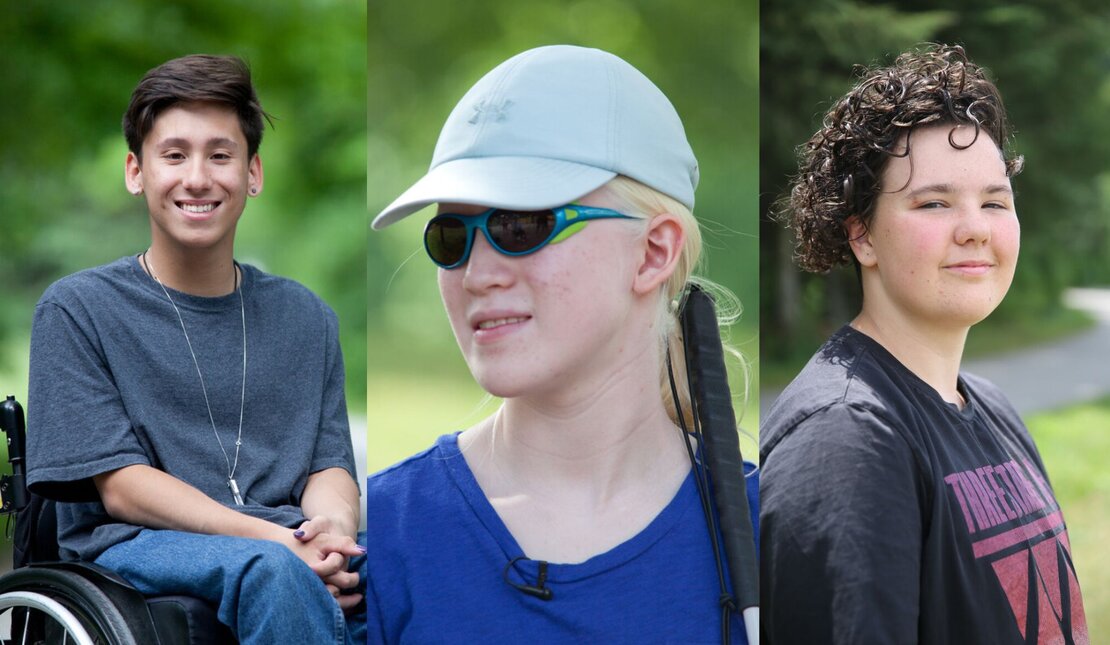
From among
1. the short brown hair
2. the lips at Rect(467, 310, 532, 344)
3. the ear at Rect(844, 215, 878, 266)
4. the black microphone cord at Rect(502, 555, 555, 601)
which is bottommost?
the black microphone cord at Rect(502, 555, 555, 601)

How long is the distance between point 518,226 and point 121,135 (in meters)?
2.86

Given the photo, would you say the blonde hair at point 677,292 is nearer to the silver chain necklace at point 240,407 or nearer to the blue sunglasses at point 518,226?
the blue sunglasses at point 518,226

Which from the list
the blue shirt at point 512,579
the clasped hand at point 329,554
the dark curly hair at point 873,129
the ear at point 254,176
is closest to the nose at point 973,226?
the dark curly hair at point 873,129

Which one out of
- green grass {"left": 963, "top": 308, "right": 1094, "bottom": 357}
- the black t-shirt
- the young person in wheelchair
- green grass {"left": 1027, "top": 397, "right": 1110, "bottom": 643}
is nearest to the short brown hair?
the young person in wheelchair

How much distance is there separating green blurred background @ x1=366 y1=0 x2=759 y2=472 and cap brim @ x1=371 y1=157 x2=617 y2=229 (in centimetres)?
10

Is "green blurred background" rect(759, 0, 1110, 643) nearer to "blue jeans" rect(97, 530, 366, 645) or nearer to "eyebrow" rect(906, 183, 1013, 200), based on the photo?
"eyebrow" rect(906, 183, 1013, 200)

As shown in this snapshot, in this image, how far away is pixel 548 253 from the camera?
1650 mm

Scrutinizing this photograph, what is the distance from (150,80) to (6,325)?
2596mm

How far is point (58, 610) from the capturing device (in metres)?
2.00

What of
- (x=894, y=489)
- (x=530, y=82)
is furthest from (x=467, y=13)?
(x=894, y=489)

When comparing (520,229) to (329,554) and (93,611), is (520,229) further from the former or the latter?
(93,611)

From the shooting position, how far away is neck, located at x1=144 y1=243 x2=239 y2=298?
90.0 inches

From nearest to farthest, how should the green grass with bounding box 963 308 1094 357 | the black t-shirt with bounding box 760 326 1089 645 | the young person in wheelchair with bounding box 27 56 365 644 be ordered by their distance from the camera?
1. the black t-shirt with bounding box 760 326 1089 645
2. the young person in wheelchair with bounding box 27 56 365 644
3. the green grass with bounding box 963 308 1094 357

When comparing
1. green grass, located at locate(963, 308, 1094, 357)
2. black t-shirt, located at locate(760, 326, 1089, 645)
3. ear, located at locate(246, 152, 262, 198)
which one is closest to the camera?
black t-shirt, located at locate(760, 326, 1089, 645)
